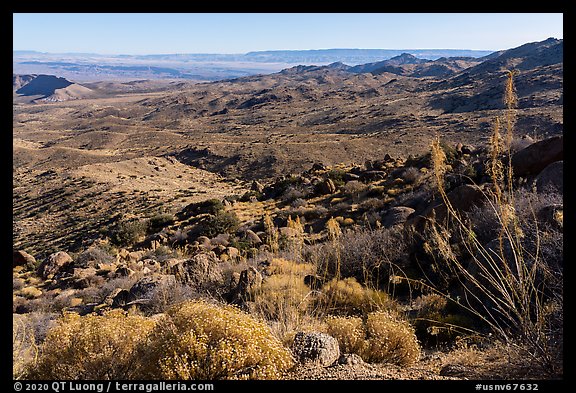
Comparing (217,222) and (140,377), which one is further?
(217,222)

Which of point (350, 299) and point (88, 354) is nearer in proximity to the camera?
point (88, 354)

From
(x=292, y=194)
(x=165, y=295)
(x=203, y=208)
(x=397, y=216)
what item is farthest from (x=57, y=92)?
(x=165, y=295)

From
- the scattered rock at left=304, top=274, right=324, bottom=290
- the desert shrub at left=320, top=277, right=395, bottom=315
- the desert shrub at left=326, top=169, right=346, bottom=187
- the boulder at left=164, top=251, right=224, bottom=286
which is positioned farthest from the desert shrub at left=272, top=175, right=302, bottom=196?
the desert shrub at left=320, top=277, right=395, bottom=315

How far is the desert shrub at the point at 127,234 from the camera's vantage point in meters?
16.4

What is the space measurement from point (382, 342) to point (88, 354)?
109 inches

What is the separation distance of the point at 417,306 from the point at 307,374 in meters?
3.21

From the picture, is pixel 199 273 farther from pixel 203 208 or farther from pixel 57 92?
pixel 57 92

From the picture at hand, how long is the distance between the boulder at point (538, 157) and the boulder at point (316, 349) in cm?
834

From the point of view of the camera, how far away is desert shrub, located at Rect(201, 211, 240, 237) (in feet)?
50.3

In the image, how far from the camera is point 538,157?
10133mm

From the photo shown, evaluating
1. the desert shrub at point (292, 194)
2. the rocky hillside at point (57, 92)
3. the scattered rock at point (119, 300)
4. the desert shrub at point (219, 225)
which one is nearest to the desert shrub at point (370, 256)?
the scattered rock at point (119, 300)

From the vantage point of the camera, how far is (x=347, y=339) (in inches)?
161
